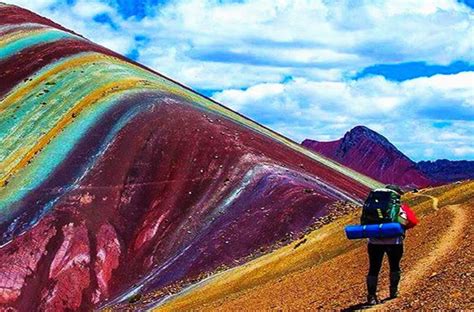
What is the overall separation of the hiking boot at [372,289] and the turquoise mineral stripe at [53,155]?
137 ft

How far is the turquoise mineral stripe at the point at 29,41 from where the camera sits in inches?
3255

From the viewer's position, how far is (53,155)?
61.7 m

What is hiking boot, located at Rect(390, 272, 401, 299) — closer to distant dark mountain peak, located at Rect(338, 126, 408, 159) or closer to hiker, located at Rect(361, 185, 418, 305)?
hiker, located at Rect(361, 185, 418, 305)

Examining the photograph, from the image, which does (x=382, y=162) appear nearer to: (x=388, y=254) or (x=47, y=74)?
(x=47, y=74)

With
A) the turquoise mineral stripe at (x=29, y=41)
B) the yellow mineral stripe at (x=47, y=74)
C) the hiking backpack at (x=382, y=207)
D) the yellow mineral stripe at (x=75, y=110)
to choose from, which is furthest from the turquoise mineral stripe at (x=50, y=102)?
the hiking backpack at (x=382, y=207)

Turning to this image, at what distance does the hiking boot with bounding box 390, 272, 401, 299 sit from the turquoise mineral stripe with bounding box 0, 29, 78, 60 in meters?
71.5

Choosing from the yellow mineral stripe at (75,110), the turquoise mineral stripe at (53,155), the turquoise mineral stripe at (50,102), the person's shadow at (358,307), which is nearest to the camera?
the person's shadow at (358,307)

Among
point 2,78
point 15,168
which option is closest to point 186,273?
point 15,168

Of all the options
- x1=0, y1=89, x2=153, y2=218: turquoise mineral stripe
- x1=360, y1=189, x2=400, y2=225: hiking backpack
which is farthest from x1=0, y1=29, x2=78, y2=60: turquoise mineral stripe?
x1=360, y1=189, x2=400, y2=225: hiking backpack

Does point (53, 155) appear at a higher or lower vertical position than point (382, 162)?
higher

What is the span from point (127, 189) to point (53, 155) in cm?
A: 751

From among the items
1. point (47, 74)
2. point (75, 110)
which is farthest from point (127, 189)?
point (47, 74)

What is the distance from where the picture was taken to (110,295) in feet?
169

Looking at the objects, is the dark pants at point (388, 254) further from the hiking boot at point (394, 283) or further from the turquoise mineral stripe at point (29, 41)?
the turquoise mineral stripe at point (29, 41)
